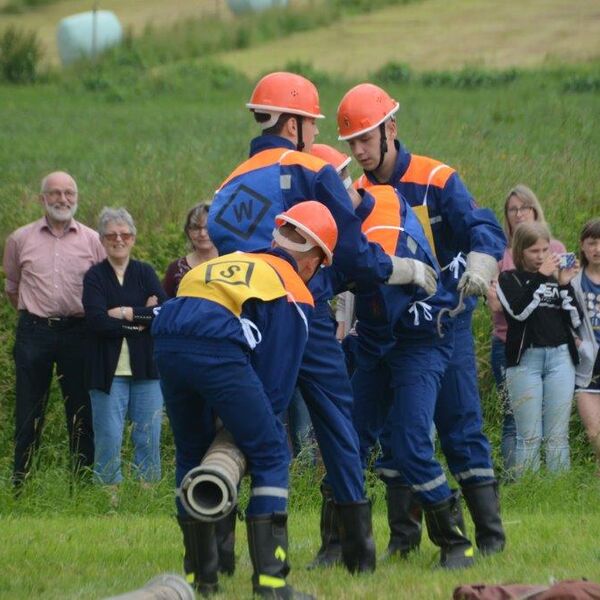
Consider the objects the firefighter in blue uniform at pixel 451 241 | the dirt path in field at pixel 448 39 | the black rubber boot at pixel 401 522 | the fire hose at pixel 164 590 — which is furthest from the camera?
the dirt path in field at pixel 448 39

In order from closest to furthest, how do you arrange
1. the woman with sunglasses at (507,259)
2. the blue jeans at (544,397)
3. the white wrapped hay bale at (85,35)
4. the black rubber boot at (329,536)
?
the black rubber boot at (329,536), the blue jeans at (544,397), the woman with sunglasses at (507,259), the white wrapped hay bale at (85,35)

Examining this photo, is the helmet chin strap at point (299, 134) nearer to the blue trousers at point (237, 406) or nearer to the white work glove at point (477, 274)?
the white work glove at point (477, 274)

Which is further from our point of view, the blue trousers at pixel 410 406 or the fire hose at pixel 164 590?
the blue trousers at pixel 410 406

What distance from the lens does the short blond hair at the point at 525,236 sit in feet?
40.0

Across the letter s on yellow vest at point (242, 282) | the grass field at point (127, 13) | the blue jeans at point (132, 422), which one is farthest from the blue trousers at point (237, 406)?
the grass field at point (127, 13)

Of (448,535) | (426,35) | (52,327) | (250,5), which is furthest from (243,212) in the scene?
(250,5)

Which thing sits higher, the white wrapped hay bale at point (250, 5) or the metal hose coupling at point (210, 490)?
the metal hose coupling at point (210, 490)

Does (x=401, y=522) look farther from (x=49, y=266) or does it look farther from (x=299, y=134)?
(x=49, y=266)

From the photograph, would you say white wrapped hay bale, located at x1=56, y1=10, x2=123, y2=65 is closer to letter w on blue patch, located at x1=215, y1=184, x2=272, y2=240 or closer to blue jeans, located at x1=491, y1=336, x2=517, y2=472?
blue jeans, located at x1=491, y1=336, x2=517, y2=472

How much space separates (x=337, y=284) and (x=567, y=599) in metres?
2.49

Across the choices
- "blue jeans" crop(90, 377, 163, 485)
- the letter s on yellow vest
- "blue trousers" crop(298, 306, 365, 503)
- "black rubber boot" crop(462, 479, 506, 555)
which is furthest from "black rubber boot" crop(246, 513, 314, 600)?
"blue jeans" crop(90, 377, 163, 485)

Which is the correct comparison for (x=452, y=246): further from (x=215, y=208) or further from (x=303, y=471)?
(x=303, y=471)

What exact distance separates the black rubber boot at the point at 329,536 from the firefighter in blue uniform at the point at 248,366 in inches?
50.0

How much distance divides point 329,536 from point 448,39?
3208 cm
